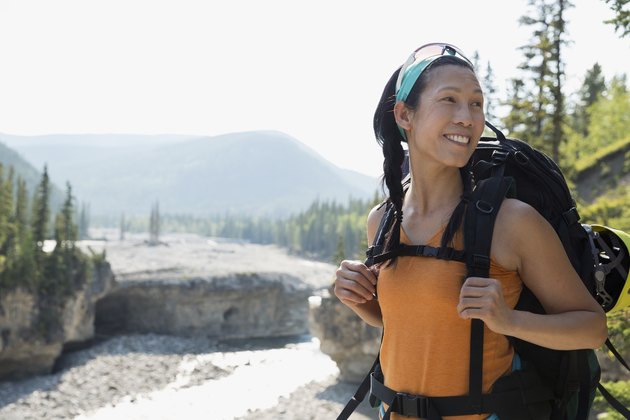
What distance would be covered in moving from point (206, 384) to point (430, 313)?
133ft

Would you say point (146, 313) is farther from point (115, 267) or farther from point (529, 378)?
point (529, 378)

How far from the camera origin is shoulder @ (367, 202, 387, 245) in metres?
2.85

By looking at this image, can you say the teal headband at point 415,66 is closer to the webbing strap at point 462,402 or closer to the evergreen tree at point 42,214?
the webbing strap at point 462,402

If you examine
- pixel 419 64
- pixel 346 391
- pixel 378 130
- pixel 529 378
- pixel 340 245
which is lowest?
pixel 346 391

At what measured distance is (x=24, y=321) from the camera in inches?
1684

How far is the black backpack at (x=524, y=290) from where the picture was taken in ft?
6.98

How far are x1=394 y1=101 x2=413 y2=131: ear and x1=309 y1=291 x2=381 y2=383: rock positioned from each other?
3381 cm

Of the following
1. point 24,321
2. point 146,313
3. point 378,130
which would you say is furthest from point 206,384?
point 378,130

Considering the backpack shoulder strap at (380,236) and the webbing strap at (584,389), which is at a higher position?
the backpack shoulder strap at (380,236)

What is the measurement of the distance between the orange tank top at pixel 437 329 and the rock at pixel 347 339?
111 feet

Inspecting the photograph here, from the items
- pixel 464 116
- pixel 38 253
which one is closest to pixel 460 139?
pixel 464 116

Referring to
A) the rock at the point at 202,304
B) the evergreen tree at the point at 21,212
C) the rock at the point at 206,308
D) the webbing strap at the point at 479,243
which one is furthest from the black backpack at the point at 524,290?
the rock at the point at 202,304

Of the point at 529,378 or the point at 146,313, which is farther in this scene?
the point at 146,313

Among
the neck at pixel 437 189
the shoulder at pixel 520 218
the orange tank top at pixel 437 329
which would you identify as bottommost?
the orange tank top at pixel 437 329
